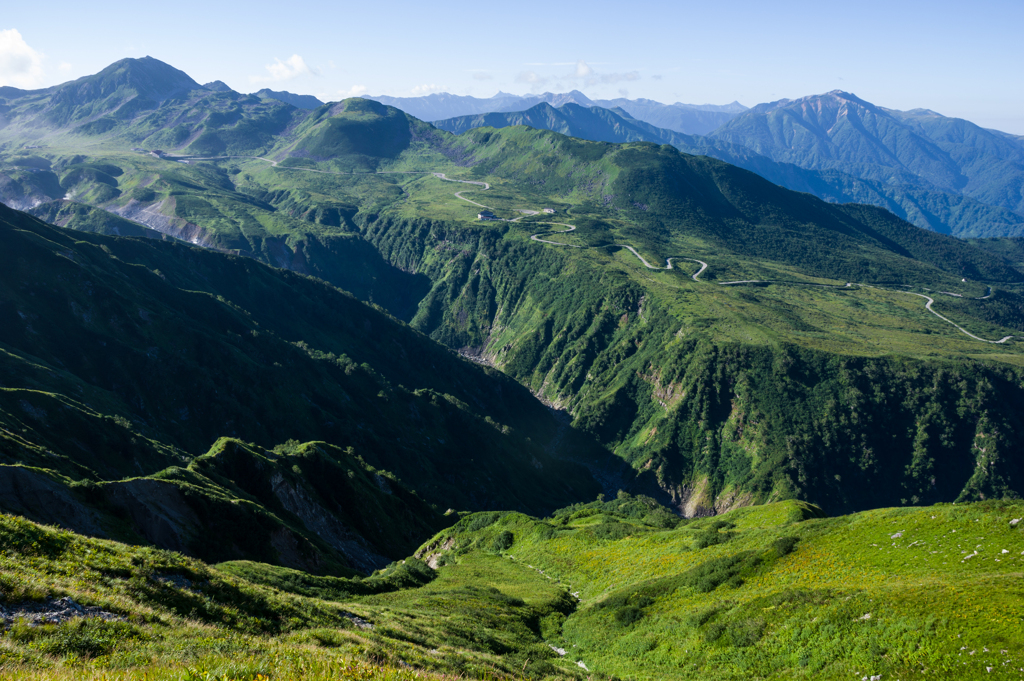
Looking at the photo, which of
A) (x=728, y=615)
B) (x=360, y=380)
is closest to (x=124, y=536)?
(x=728, y=615)

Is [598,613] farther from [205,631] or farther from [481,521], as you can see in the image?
[481,521]

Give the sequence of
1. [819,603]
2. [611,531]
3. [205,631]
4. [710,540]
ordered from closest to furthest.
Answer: [205,631]
[819,603]
[710,540]
[611,531]

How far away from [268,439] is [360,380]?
45285 mm

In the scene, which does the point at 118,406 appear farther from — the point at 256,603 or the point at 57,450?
the point at 256,603

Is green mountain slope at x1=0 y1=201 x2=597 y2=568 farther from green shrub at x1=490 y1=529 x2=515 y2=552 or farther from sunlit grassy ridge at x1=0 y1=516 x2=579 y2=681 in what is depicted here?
sunlit grassy ridge at x1=0 y1=516 x2=579 y2=681

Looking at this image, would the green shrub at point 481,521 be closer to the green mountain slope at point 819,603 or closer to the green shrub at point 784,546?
the green mountain slope at point 819,603

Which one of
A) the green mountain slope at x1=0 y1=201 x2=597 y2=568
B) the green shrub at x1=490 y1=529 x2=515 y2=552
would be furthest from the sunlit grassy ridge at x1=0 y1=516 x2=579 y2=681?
the green shrub at x1=490 y1=529 x2=515 y2=552

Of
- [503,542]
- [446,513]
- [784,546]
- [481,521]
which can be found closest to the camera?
[784,546]

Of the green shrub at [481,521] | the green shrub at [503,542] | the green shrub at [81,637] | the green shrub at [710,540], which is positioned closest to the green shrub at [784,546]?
the green shrub at [710,540]

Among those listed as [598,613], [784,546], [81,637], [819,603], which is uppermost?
[81,637]

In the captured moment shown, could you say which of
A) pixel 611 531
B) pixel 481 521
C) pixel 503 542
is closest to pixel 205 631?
pixel 611 531

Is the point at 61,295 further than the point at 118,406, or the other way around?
the point at 61,295

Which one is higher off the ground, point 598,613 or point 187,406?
point 598,613

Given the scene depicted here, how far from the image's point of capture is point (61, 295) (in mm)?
127000
